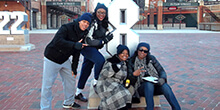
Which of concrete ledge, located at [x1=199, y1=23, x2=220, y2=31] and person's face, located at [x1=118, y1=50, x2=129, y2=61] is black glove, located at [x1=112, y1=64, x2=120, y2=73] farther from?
concrete ledge, located at [x1=199, y1=23, x2=220, y2=31]

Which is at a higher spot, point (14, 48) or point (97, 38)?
point (97, 38)

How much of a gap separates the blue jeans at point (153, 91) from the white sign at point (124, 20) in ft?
3.11

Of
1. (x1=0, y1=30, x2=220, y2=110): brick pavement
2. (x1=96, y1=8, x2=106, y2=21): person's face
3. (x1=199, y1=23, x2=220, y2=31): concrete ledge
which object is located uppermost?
(x1=199, y1=23, x2=220, y2=31): concrete ledge

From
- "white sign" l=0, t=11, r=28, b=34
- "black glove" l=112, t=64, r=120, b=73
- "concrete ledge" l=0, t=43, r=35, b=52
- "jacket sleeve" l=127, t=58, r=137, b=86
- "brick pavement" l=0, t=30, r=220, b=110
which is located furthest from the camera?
"white sign" l=0, t=11, r=28, b=34

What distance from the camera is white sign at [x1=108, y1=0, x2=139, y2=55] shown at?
4.04m

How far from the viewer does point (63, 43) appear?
3154 millimetres

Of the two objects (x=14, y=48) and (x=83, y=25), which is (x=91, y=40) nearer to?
(x=83, y=25)

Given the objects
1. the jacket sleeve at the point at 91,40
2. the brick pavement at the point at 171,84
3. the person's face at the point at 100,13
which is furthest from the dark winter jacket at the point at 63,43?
the brick pavement at the point at 171,84

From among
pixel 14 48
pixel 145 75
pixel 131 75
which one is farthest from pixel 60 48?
pixel 14 48

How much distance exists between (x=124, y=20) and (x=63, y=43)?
4.63 ft

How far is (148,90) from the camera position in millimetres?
3348

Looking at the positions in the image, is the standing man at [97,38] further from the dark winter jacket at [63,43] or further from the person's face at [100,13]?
the dark winter jacket at [63,43]

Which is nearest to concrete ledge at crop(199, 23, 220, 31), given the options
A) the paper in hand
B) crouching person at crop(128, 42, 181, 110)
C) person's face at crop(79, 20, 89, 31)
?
crouching person at crop(128, 42, 181, 110)

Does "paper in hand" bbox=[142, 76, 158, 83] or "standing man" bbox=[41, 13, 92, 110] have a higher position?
"standing man" bbox=[41, 13, 92, 110]
